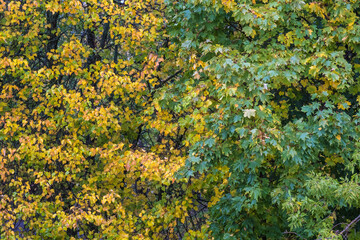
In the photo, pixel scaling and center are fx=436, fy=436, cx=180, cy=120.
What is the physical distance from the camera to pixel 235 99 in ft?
19.6

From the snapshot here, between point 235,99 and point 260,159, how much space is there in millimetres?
881

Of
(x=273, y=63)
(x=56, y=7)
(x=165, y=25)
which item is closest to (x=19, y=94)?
(x=56, y=7)

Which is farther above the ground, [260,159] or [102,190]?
[260,159]

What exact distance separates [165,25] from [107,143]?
2788 millimetres

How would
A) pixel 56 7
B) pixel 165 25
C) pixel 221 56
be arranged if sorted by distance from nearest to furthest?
pixel 221 56
pixel 56 7
pixel 165 25

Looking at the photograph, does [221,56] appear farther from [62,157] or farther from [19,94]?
[19,94]

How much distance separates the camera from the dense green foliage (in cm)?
596

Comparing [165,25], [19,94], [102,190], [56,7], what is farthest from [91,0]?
[102,190]

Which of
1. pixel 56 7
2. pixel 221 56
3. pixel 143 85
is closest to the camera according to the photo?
pixel 221 56

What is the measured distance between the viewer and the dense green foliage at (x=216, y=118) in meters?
5.96

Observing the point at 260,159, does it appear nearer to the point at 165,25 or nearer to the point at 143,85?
the point at 143,85

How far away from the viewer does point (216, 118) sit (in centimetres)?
636

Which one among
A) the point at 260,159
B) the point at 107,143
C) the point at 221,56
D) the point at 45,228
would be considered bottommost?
the point at 45,228

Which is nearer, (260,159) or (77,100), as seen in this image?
(260,159)
